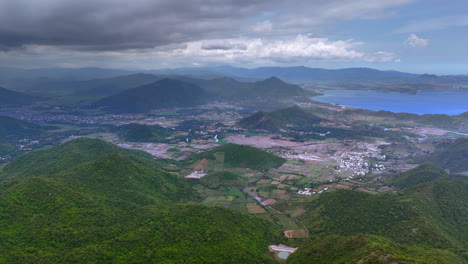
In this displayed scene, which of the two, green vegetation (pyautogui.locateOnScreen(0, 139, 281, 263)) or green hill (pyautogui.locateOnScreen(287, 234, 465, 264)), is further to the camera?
green vegetation (pyautogui.locateOnScreen(0, 139, 281, 263))

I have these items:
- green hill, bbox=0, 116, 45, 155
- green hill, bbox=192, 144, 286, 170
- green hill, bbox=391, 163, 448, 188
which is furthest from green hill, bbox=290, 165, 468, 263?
green hill, bbox=0, 116, 45, 155

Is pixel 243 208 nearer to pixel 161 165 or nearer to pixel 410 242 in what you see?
pixel 410 242

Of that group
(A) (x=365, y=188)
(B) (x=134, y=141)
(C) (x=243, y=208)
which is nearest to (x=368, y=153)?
(A) (x=365, y=188)

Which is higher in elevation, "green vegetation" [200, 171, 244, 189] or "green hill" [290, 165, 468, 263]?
"green hill" [290, 165, 468, 263]

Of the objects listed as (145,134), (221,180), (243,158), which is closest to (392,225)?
(221,180)

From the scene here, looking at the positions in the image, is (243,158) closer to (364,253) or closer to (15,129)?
(364,253)

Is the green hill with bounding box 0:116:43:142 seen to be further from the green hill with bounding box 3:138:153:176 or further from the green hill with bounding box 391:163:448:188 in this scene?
the green hill with bounding box 391:163:448:188

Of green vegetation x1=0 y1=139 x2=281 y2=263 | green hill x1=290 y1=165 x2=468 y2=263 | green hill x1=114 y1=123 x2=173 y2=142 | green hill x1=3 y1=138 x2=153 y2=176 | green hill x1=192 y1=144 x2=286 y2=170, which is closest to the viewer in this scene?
green hill x1=290 y1=165 x2=468 y2=263

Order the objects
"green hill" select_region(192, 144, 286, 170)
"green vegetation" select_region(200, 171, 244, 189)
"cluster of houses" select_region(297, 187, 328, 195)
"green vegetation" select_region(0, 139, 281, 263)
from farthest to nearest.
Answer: "green hill" select_region(192, 144, 286, 170), "green vegetation" select_region(200, 171, 244, 189), "cluster of houses" select_region(297, 187, 328, 195), "green vegetation" select_region(0, 139, 281, 263)
